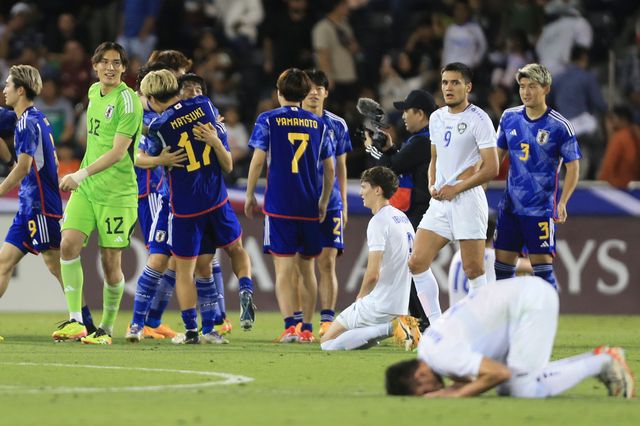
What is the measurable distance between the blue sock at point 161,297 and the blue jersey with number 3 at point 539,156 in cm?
325

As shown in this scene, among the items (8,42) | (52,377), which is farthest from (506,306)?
(8,42)

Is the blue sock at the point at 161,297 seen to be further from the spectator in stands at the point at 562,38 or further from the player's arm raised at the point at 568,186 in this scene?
the spectator in stands at the point at 562,38

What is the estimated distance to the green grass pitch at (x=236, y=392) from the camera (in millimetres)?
7684

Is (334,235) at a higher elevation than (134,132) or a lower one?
lower

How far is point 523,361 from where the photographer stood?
8445mm

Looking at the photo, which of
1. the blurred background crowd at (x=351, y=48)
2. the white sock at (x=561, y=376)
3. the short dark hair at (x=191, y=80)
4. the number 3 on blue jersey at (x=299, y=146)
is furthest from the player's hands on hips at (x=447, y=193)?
the blurred background crowd at (x=351, y=48)

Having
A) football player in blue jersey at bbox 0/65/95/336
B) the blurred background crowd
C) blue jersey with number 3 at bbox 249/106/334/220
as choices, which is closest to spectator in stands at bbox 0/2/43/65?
the blurred background crowd

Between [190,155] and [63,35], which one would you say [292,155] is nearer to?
[190,155]

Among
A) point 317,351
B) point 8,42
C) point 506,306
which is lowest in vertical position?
point 317,351

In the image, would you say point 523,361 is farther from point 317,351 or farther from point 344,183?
point 344,183

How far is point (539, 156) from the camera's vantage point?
12945mm

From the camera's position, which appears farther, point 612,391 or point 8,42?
point 8,42

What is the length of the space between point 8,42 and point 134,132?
10210 mm

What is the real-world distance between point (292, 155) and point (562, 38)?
8.68 metres
